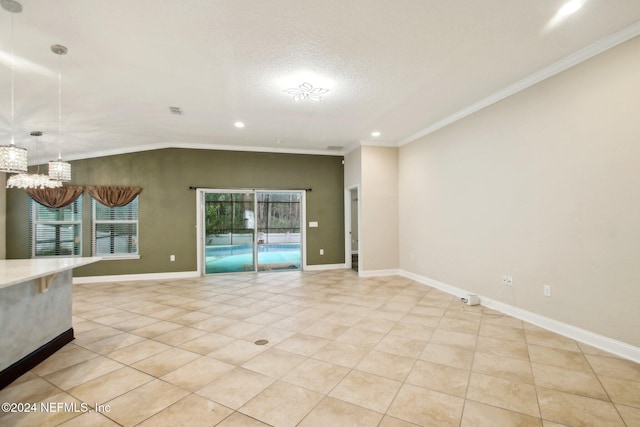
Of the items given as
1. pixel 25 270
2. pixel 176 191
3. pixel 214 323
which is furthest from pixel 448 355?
pixel 176 191

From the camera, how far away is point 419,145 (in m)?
5.56

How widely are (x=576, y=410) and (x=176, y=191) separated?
670cm

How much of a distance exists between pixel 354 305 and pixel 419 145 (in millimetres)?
3323

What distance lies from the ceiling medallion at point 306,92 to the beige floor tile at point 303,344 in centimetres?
294

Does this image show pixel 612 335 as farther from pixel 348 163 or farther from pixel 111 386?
pixel 348 163

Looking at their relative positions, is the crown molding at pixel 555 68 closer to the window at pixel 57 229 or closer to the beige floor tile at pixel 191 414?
the beige floor tile at pixel 191 414

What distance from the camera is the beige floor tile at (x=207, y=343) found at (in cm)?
283

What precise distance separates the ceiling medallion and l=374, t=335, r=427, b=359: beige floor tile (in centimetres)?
304

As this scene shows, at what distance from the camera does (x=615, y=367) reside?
240cm

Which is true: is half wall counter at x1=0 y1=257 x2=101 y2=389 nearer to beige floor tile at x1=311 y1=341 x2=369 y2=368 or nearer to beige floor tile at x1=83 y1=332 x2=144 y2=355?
beige floor tile at x1=83 y1=332 x2=144 y2=355

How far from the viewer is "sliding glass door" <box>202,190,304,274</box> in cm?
647

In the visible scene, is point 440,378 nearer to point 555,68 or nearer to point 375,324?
point 375,324

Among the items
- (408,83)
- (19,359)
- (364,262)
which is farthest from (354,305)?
(19,359)

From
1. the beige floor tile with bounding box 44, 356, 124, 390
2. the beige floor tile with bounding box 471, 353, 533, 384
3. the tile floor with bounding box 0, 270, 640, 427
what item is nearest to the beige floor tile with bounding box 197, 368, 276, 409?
the tile floor with bounding box 0, 270, 640, 427
